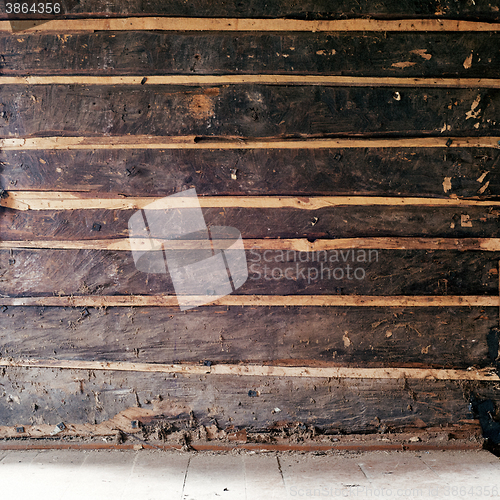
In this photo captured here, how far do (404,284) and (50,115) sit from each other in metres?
2.61

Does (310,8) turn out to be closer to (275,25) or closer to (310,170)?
(275,25)

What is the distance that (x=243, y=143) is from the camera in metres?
2.21

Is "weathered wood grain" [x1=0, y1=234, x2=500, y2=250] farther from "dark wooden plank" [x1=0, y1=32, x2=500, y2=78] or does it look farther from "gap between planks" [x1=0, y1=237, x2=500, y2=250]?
"dark wooden plank" [x1=0, y1=32, x2=500, y2=78]

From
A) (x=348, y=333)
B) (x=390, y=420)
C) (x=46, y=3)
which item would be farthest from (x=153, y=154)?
(x=390, y=420)

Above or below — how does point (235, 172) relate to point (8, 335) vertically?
above

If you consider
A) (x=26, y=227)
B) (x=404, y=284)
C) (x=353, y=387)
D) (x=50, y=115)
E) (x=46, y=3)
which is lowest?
(x=353, y=387)

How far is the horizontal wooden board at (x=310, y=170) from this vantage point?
7.24 feet

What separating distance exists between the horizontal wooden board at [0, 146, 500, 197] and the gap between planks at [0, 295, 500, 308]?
683 mm

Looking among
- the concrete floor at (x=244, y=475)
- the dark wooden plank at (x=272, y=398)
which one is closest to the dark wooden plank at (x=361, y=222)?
the dark wooden plank at (x=272, y=398)

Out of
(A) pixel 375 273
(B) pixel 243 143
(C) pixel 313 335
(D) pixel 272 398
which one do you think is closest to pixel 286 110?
(B) pixel 243 143

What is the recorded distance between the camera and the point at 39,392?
89.6 inches

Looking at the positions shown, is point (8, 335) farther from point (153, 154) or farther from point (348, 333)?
point (348, 333)

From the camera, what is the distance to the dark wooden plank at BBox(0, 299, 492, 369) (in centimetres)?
222

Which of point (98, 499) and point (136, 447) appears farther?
point (136, 447)
